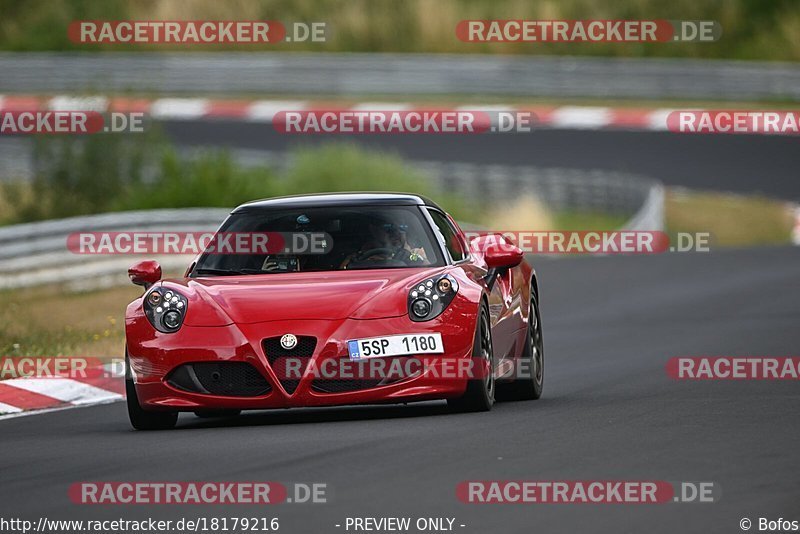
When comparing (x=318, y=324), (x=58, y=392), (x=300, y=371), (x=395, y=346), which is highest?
(x=318, y=324)

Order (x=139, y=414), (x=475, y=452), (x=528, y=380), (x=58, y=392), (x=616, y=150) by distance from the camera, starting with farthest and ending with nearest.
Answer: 1. (x=616, y=150)
2. (x=58, y=392)
3. (x=528, y=380)
4. (x=139, y=414)
5. (x=475, y=452)

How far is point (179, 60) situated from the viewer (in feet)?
135

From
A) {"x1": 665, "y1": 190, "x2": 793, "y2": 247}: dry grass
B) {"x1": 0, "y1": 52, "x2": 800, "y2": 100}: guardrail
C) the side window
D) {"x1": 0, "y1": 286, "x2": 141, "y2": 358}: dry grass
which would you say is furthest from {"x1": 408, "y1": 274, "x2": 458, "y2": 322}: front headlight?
{"x1": 0, "y1": 52, "x2": 800, "y2": 100}: guardrail

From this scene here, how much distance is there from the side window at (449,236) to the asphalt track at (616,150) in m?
19.0

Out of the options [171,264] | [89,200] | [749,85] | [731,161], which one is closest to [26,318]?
[171,264]

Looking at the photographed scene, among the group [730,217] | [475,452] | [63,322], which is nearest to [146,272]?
[475,452]

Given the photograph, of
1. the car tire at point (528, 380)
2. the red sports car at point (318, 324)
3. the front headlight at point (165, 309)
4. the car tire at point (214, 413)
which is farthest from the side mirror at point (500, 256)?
the front headlight at point (165, 309)

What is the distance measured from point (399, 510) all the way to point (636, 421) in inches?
116

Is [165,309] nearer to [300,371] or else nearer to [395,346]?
[300,371]

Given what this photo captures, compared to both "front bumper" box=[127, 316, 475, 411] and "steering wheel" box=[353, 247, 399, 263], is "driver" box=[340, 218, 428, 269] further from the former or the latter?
"front bumper" box=[127, 316, 475, 411]

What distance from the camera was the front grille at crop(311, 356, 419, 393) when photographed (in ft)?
32.9

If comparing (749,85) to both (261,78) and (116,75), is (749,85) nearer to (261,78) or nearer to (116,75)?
(261,78)

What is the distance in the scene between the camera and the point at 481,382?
10.4 m

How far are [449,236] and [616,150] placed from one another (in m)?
23.6
